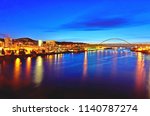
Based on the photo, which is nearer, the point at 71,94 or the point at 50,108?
the point at 50,108

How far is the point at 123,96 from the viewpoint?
347cm

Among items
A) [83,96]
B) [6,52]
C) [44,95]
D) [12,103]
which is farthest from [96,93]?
[6,52]

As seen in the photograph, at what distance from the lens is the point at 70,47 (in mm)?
29422

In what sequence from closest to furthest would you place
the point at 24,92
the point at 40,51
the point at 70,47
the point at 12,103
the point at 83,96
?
the point at 12,103 < the point at 83,96 < the point at 24,92 < the point at 40,51 < the point at 70,47

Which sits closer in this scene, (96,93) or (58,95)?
(58,95)

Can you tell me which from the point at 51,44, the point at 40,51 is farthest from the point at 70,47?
the point at 40,51

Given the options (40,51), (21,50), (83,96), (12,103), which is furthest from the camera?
(40,51)

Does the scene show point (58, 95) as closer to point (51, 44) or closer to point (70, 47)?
point (51, 44)

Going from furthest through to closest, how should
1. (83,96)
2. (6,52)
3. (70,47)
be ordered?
1. (70,47)
2. (6,52)
3. (83,96)

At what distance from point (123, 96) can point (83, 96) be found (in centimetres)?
53

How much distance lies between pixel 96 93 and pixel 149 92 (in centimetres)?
73

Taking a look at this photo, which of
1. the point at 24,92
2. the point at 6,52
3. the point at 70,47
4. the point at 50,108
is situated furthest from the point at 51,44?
the point at 50,108

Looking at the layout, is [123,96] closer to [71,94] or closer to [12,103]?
[71,94]

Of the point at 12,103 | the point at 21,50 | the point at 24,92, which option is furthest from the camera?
the point at 21,50
